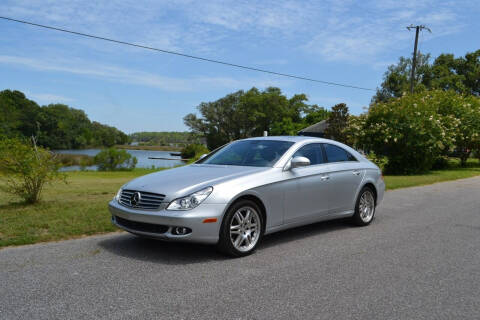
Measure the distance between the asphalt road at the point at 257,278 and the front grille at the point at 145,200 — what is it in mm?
629

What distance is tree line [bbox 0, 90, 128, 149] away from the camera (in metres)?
91.6

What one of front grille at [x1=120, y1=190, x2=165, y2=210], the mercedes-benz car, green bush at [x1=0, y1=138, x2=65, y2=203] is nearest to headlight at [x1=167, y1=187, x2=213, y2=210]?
the mercedes-benz car

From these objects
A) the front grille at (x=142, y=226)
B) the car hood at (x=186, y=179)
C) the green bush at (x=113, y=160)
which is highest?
the car hood at (x=186, y=179)

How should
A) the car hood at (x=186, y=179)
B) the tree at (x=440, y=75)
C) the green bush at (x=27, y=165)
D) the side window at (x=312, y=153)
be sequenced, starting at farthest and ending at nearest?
the tree at (x=440, y=75)
the green bush at (x=27, y=165)
the side window at (x=312, y=153)
the car hood at (x=186, y=179)

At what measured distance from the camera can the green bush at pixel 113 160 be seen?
4369 cm

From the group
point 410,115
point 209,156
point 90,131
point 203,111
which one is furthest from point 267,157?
point 90,131

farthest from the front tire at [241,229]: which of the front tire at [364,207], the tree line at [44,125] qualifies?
the tree line at [44,125]

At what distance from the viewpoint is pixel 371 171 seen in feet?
26.4

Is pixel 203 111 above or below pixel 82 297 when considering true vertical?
above

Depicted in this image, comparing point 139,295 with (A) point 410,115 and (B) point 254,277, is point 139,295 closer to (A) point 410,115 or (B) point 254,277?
(B) point 254,277

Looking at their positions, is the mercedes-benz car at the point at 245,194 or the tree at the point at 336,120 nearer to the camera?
the mercedes-benz car at the point at 245,194

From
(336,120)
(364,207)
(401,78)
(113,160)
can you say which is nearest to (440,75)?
(401,78)

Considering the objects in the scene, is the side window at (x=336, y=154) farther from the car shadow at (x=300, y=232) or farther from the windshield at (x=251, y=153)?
the car shadow at (x=300, y=232)

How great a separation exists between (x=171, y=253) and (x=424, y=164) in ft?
66.2
